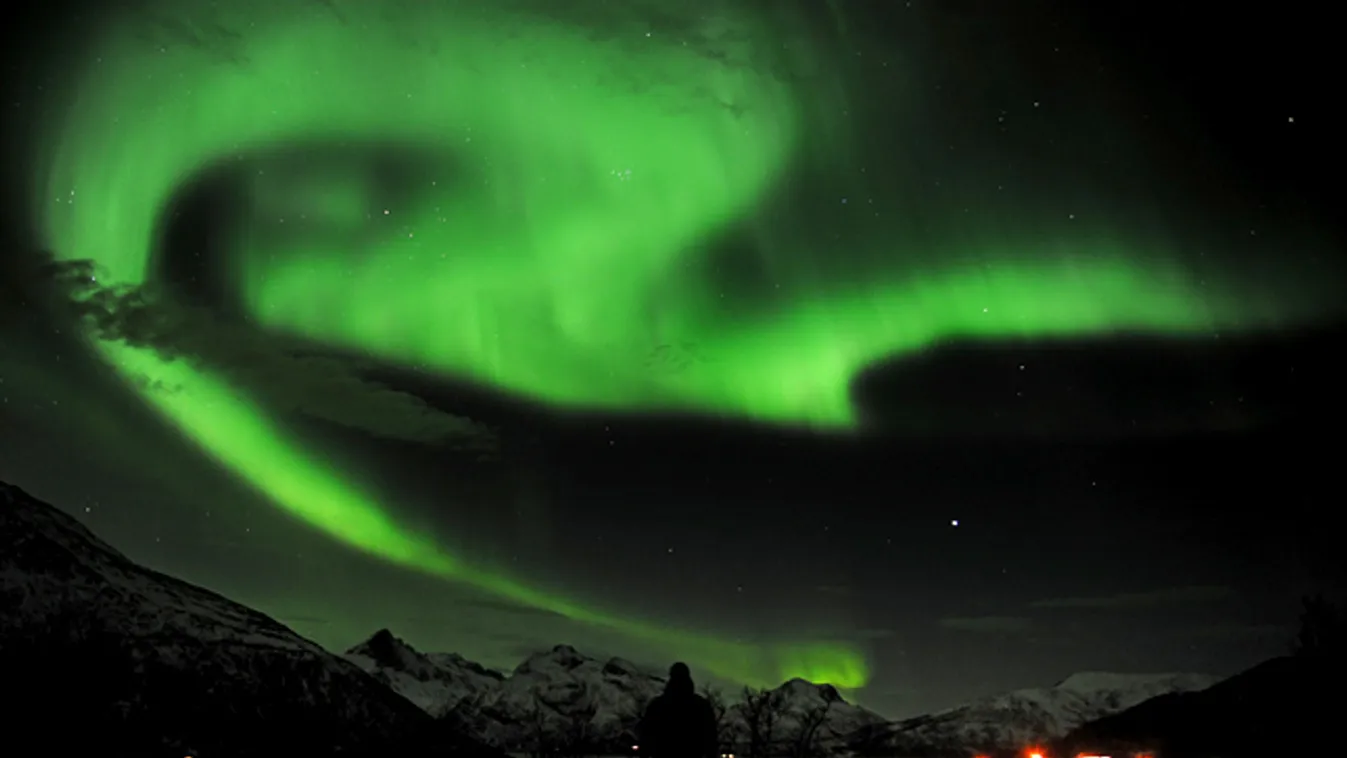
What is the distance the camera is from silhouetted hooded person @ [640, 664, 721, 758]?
933 cm

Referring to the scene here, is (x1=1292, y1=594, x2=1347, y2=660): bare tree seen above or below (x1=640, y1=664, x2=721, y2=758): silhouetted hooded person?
above

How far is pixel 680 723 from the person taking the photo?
367 inches

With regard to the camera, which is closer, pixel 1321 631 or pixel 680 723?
pixel 680 723

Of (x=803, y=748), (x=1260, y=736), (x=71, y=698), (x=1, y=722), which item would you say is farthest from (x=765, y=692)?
Answer: (x=71, y=698)

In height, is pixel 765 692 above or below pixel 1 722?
above

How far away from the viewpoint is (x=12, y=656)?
196 m

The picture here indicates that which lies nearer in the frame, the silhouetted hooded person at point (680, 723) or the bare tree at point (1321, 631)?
the silhouetted hooded person at point (680, 723)

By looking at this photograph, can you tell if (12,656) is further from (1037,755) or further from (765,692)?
(1037,755)

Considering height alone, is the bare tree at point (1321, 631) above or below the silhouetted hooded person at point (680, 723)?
above

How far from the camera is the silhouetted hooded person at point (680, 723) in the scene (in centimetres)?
933

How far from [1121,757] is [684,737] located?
23331mm

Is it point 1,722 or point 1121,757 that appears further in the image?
point 1,722

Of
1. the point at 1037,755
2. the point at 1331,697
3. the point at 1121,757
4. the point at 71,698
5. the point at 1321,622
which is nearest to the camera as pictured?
the point at 1037,755

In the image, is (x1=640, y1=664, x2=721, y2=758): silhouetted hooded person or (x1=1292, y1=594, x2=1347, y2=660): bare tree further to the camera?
(x1=1292, y1=594, x2=1347, y2=660): bare tree
